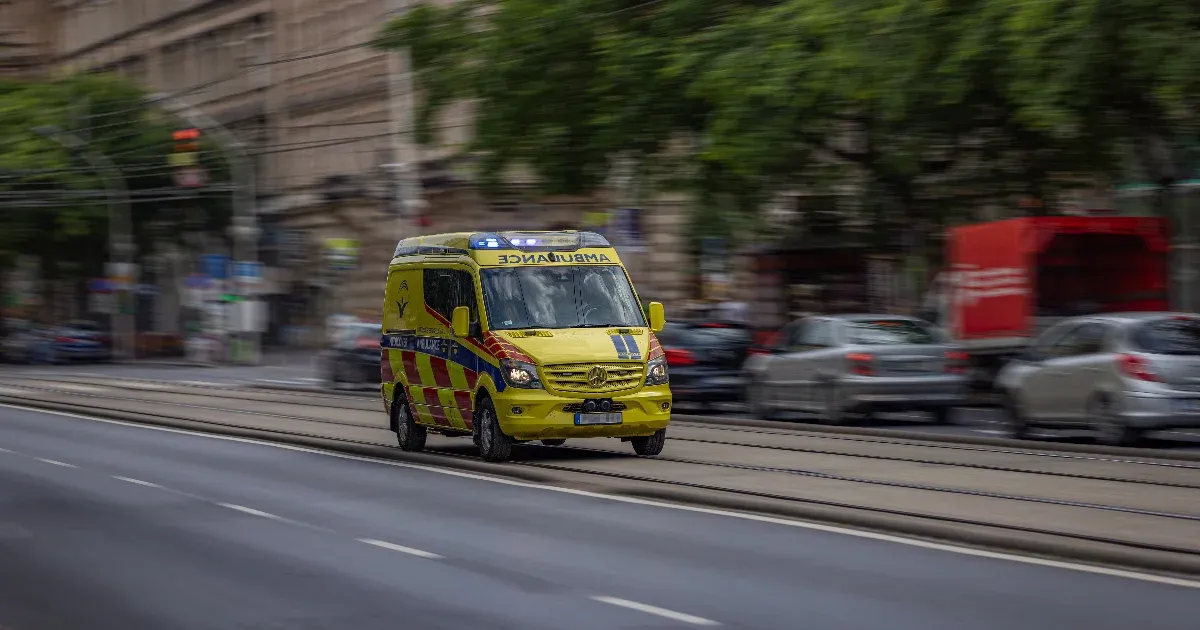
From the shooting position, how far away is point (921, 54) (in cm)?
2327

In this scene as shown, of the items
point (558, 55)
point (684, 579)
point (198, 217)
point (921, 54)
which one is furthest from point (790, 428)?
point (198, 217)

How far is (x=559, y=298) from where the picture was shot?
1880 centimetres

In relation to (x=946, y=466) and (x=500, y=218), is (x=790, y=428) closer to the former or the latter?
(x=946, y=466)

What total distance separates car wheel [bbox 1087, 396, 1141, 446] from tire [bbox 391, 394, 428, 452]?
709cm

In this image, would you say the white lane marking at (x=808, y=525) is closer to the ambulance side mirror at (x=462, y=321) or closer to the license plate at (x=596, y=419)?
the license plate at (x=596, y=419)

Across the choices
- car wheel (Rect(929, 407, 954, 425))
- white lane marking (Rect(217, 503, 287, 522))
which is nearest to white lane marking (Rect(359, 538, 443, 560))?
white lane marking (Rect(217, 503, 287, 522))

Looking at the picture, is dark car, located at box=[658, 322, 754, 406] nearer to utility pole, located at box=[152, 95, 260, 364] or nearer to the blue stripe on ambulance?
the blue stripe on ambulance

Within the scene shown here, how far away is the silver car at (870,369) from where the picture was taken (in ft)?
77.3

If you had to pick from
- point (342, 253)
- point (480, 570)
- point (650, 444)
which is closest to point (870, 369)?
point (650, 444)

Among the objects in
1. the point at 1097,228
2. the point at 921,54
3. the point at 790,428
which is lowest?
the point at 790,428

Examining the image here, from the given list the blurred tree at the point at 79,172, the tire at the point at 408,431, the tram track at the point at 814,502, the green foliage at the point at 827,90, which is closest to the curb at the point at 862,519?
the tram track at the point at 814,502

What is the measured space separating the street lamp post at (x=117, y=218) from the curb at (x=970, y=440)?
43.4 meters

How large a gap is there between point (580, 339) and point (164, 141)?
52.9m

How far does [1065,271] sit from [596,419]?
40.4 ft
